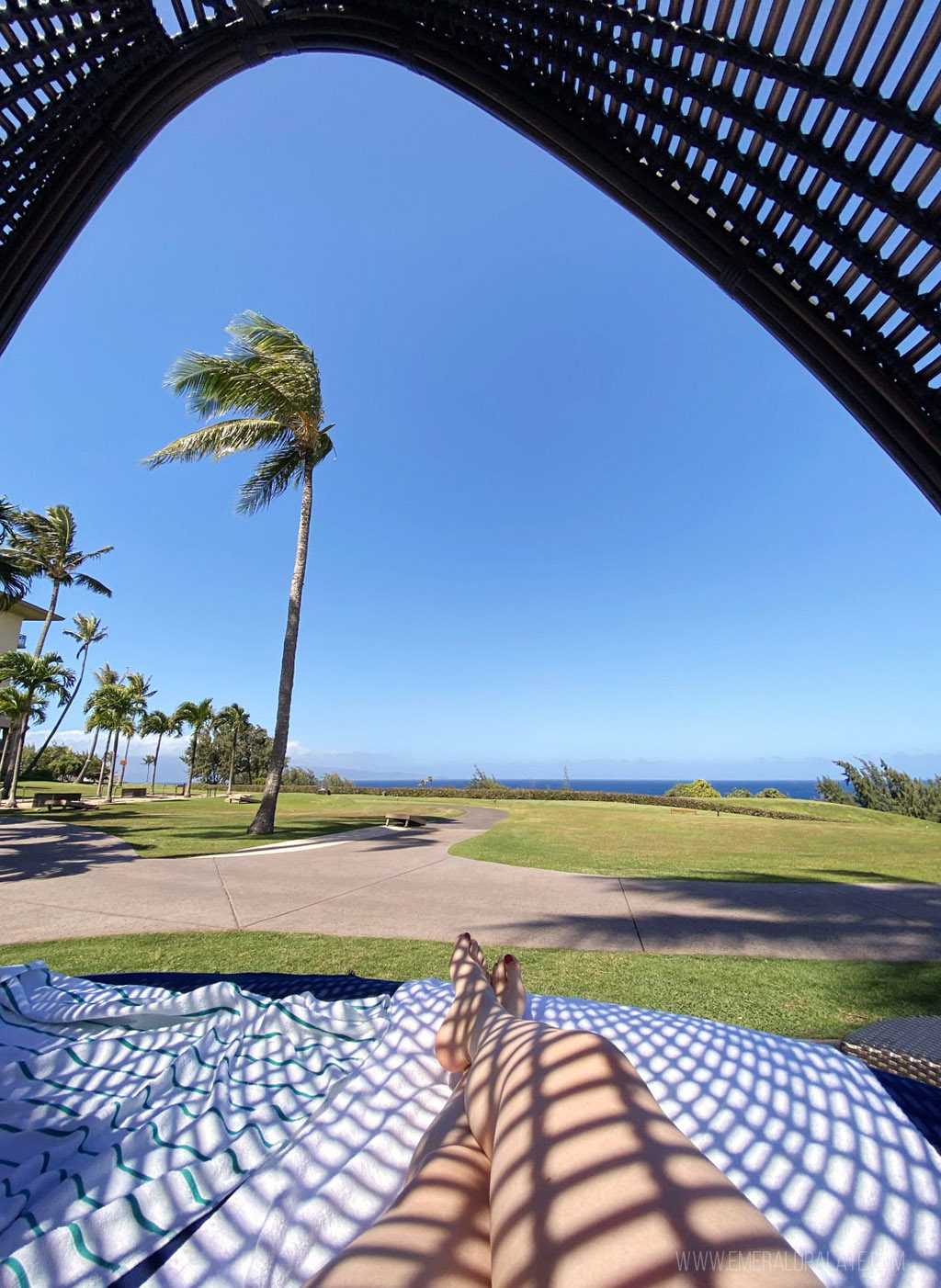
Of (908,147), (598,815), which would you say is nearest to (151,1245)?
(908,147)

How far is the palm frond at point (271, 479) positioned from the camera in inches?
482

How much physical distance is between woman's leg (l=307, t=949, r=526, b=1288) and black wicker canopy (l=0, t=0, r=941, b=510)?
2106mm

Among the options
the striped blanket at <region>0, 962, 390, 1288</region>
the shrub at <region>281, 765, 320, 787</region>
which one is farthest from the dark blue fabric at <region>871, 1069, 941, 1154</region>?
the shrub at <region>281, 765, 320, 787</region>

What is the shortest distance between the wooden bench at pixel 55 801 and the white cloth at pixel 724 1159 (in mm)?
20294

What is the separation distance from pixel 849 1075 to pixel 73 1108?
240 cm

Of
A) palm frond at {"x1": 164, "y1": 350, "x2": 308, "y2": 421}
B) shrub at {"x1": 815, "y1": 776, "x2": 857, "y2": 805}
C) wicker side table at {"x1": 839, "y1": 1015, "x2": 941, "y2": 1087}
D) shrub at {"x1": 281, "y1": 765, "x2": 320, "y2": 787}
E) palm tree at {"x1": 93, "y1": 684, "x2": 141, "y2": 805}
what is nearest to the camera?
wicker side table at {"x1": 839, "y1": 1015, "x2": 941, "y2": 1087}

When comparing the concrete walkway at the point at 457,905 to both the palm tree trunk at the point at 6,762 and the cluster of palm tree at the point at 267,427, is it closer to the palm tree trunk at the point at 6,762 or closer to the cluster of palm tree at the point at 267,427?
the cluster of palm tree at the point at 267,427

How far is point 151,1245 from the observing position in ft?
3.57

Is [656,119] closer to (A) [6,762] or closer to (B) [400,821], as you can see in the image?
(B) [400,821]

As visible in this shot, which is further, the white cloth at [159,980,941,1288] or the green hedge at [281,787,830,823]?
the green hedge at [281,787,830,823]

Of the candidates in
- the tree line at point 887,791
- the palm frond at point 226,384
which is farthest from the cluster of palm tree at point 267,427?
the tree line at point 887,791

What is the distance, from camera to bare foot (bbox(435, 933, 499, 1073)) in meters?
1.62

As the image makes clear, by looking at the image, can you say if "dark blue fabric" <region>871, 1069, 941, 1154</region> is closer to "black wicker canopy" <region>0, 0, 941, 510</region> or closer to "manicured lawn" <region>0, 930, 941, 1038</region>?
"manicured lawn" <region>0, 930, 941, 1038</region>

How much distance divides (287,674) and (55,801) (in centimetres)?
1335
